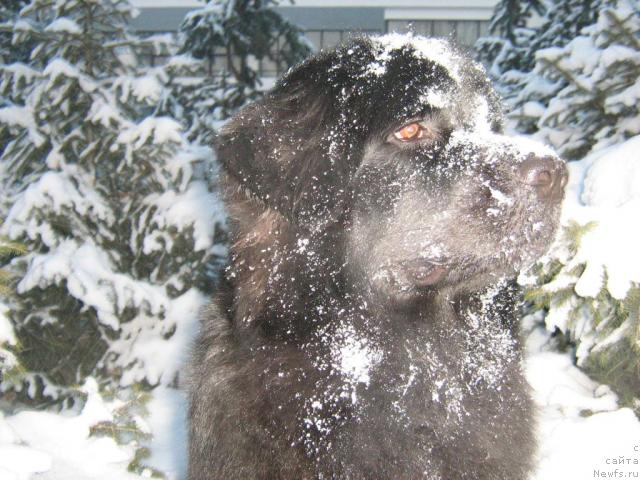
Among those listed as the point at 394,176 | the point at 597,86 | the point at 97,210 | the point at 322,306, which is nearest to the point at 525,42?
the point at 597,86

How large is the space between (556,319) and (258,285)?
82.0 inches

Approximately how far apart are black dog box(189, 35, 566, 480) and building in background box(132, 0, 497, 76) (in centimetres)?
867

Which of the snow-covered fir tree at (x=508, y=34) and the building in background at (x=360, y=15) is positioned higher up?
the snow-covered fir tree at (x=508, y=34)

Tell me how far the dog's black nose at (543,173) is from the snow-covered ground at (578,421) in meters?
1.18

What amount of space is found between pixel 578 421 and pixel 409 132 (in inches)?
98.3

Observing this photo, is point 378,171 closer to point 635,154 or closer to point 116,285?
point 635,154

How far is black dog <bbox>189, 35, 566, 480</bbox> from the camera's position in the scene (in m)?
2.28

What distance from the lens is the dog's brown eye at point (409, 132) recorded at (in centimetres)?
230

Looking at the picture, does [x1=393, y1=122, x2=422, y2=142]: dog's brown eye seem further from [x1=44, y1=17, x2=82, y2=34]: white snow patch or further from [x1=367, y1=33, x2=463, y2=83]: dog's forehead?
[x1=44, y1=17, x2=82, y2=34]: white snow patch

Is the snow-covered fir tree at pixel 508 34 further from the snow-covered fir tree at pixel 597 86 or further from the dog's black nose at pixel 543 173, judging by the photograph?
the dog's black nose at pixel 543 173

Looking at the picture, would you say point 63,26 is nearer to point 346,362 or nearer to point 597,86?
point 597,86

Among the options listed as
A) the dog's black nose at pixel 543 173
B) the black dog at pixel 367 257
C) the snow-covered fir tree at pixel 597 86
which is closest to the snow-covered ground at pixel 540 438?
the black dog at pixel 367 257

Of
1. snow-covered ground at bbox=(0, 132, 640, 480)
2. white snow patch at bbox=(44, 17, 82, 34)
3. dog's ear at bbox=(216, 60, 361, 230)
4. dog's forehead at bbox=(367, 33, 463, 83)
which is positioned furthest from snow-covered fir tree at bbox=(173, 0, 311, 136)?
dog's ear at bbox=(216, 60, 361, 230)

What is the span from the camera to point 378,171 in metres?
2.29
